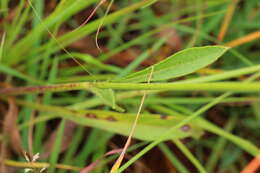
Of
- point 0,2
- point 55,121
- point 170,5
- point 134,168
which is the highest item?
point 170,5

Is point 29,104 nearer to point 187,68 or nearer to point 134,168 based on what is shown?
point 134,168

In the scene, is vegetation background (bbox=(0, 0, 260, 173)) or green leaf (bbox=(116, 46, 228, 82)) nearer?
green leaf (bbox=(116, 46, 228, 82))

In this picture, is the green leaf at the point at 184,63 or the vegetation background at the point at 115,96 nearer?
the green leaf at the point at 184,63

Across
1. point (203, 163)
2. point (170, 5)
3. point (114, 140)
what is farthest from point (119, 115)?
point (170, 5)

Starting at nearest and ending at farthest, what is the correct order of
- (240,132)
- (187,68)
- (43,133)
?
1. (187,68)
2. (43,133)
3. (240,132)
